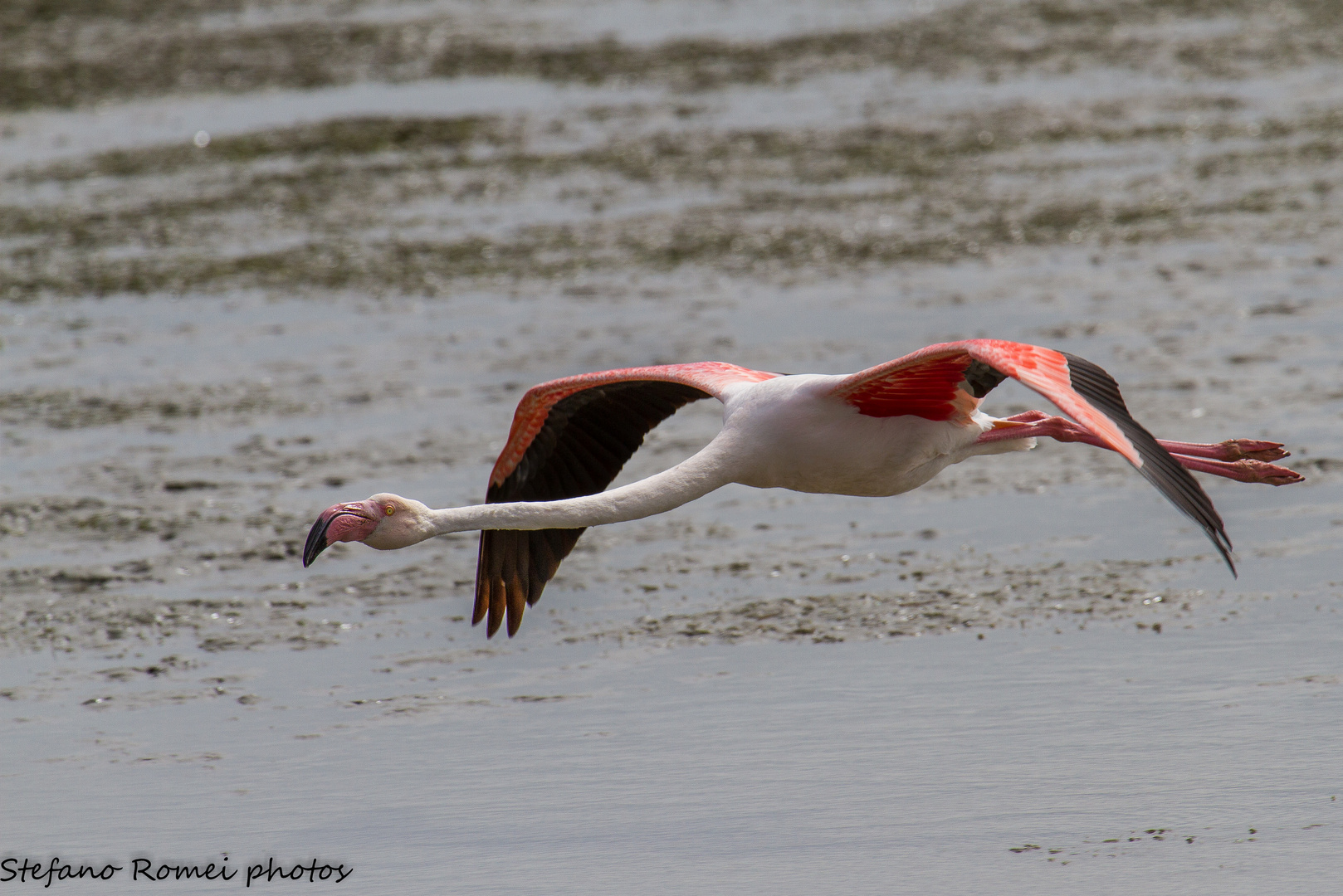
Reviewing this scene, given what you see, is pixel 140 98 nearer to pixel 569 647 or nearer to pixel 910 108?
pixel 910 108

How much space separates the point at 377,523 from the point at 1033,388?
242 centimetres

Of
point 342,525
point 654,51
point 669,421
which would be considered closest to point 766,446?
point 342,525

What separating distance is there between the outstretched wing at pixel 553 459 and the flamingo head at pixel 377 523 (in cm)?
130

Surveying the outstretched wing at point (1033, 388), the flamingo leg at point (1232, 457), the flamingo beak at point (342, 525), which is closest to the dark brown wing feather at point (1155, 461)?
the outstretched wing at point (1033, 388)

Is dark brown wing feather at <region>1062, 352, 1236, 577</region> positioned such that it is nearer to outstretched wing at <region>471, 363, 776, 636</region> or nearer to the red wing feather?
the red wing feather

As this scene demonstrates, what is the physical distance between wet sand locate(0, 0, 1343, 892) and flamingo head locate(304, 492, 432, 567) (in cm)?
101

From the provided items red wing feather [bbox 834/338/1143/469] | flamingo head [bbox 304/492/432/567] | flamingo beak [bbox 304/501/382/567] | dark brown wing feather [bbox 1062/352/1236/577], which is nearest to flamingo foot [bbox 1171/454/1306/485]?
red wing feather [bbox 834/338/1143/469]

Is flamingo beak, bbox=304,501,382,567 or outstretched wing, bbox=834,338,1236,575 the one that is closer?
outstretched wing, bbox=834,338,1236,575

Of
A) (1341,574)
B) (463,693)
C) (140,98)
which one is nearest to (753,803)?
(463,693)

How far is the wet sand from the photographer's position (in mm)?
6852

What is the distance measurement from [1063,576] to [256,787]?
12.8 ft

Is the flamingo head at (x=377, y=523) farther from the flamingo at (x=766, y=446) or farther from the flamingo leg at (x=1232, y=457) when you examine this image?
the flamingo leg at (x=1232, y=457)

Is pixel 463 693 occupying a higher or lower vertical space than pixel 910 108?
lower

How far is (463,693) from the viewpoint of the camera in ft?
25.3
